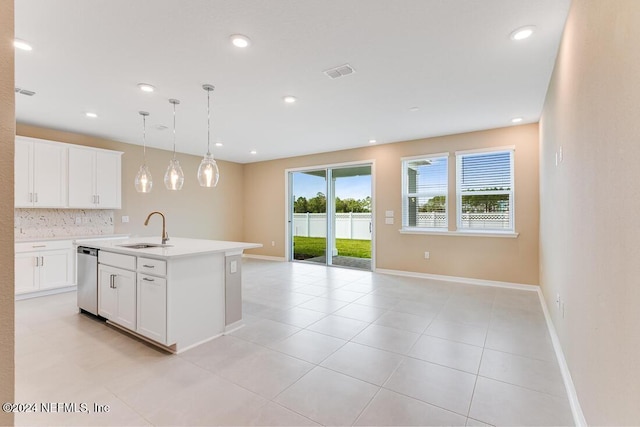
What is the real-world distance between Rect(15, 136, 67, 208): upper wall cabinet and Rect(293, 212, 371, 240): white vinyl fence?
4747 mm

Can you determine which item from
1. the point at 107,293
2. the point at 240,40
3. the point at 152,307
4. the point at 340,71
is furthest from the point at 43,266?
the point at 340,71

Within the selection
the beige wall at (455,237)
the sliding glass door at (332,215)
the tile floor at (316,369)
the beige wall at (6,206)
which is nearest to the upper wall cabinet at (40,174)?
the tile floor at (316,369)

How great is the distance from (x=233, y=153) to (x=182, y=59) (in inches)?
173

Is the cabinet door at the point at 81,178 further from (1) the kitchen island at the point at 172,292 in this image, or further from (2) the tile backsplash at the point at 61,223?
(1) the kitchen island at the point at 172,292

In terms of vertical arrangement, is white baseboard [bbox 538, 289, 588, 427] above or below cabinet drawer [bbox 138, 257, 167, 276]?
below

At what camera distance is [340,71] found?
9.77 ft

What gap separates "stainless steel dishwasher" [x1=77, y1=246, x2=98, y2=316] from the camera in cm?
346

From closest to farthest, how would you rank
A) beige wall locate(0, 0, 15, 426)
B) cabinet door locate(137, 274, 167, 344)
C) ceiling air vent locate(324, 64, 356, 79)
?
beige wall locate(0, 0, 15, 426) < cabinet door locate(137, 274, 167, 344) < ceiling air vent locate(324, 64, 356, 79)

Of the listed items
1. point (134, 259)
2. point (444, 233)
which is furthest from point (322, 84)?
point (444, 233)

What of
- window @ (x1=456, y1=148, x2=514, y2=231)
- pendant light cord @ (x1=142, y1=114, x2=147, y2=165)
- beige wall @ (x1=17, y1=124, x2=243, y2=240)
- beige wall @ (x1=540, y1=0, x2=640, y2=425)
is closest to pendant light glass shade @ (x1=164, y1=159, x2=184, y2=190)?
pendant light cord @ (x1=142, y1=114, x2=147, y2=165)

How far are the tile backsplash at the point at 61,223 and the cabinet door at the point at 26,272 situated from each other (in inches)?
17.7

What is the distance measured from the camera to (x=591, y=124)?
163cm

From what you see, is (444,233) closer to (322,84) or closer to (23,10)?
(322,84)

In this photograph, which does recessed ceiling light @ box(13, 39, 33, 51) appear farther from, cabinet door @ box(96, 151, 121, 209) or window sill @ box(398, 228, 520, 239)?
window sill @ box(398, 228, 520, 239)
